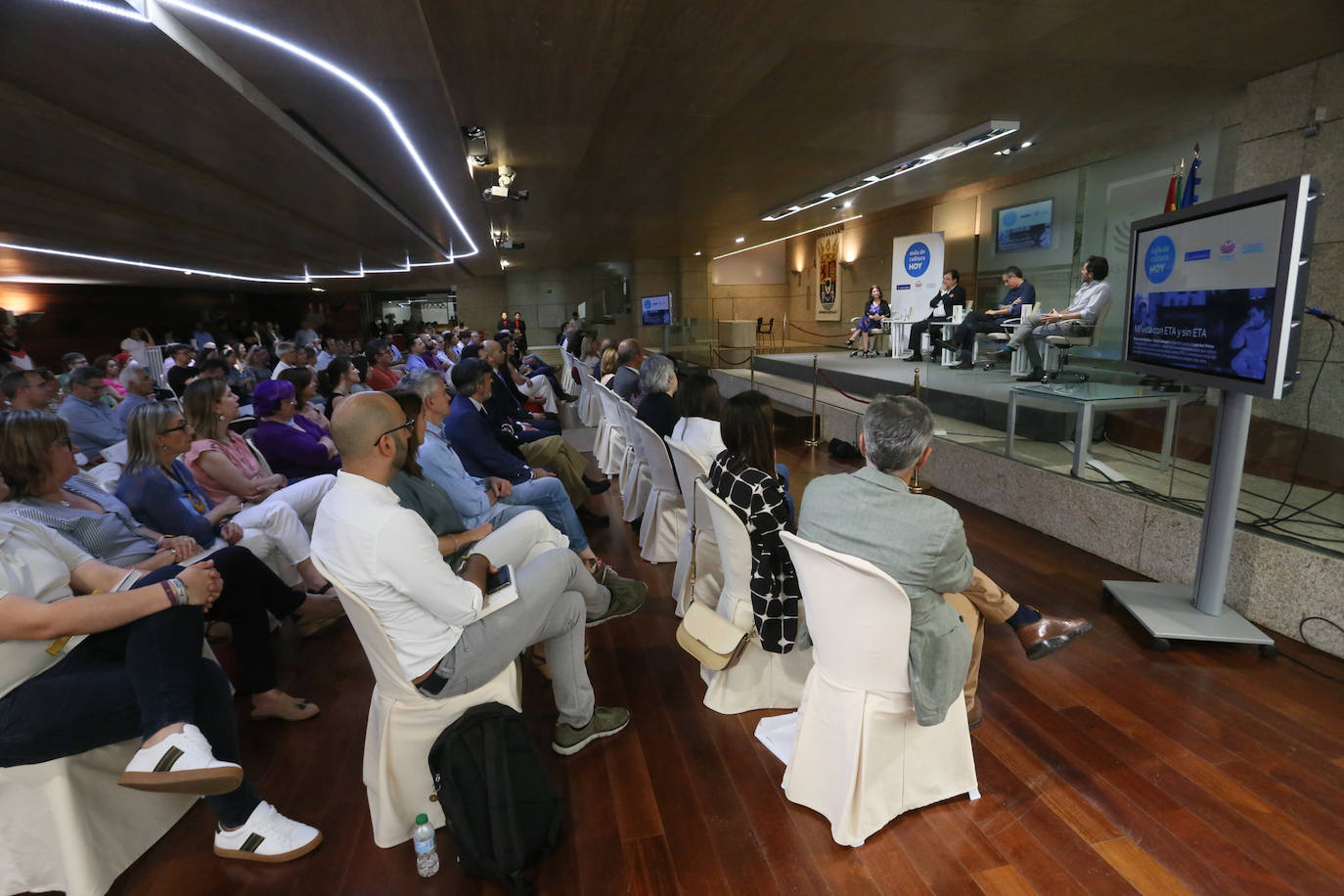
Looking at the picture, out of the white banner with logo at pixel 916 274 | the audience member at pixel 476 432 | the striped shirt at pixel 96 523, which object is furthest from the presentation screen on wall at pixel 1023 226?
the striped shirt at pixel 96 523

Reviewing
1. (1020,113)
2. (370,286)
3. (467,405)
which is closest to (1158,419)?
(1020,113)

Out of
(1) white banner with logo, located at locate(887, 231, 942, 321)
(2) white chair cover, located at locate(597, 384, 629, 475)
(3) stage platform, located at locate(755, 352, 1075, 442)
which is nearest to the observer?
(3) stage platform, located at locate(755, 352, 1075, 442)

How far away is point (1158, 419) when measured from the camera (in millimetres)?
3551

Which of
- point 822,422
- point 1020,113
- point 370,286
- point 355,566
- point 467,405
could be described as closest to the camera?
point 355,566

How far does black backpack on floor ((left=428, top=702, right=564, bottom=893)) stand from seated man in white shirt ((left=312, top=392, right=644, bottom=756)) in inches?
5.6

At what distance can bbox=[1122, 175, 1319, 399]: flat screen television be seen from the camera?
2242 millimetres

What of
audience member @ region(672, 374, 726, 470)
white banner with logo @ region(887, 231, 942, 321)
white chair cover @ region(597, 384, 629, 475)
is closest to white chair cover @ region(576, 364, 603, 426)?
white chair cover @ region(597, 384, 629, 475)

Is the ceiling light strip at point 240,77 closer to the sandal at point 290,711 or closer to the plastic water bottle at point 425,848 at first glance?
the sandal at point 290,711

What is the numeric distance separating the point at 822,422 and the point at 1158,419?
4.17 meters

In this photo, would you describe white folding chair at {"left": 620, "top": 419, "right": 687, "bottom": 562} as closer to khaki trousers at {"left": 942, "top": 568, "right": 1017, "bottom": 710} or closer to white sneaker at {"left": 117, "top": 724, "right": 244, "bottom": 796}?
khaki trousers at {"left": 942, "top": 568, "right": 1017, "bottom": 710}

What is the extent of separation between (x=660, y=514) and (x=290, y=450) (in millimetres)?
2240

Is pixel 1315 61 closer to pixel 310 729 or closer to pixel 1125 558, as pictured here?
pixel 1125 558

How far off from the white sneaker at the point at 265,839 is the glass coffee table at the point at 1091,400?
13.8ft

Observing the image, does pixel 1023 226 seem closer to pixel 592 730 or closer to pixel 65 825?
pixel 592 730
